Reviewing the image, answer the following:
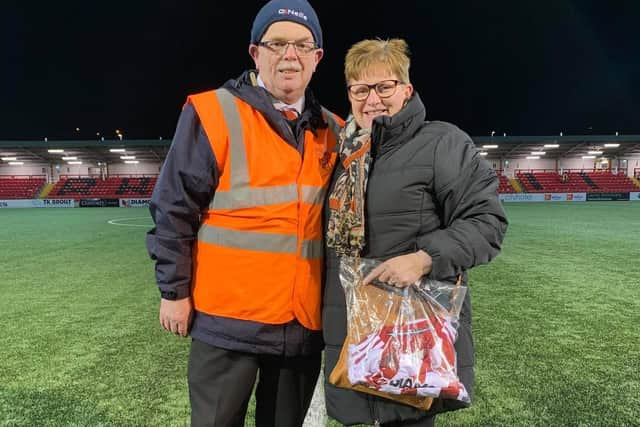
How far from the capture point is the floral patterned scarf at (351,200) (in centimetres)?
154

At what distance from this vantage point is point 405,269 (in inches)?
57.6

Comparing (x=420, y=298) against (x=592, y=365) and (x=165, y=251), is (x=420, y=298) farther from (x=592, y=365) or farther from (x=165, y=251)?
(x=592, y=365)

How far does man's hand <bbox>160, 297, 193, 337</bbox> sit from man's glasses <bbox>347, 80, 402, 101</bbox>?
106cm

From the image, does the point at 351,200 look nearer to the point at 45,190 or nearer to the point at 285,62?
the point at 285,62

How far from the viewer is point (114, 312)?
5.02 meters

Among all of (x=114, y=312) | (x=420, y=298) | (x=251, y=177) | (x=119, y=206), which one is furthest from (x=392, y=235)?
(x=119, y=206)

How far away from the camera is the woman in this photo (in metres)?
1.49

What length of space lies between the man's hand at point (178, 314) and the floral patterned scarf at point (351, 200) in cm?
65

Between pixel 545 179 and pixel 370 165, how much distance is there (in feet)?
137

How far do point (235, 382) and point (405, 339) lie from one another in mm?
745

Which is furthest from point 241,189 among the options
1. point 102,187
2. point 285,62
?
point 102,187

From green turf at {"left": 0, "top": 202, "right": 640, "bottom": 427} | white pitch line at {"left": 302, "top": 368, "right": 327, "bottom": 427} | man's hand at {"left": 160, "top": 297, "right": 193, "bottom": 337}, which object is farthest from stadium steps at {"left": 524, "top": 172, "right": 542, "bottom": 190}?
man's hand at {"left": 160, "top": 297, "right": 193, "bottom": 337}

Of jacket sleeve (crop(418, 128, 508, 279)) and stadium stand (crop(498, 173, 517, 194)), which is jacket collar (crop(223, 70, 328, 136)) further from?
stadium stand (crop(498, 173, 517, 194))

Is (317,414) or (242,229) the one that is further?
(317,414)
